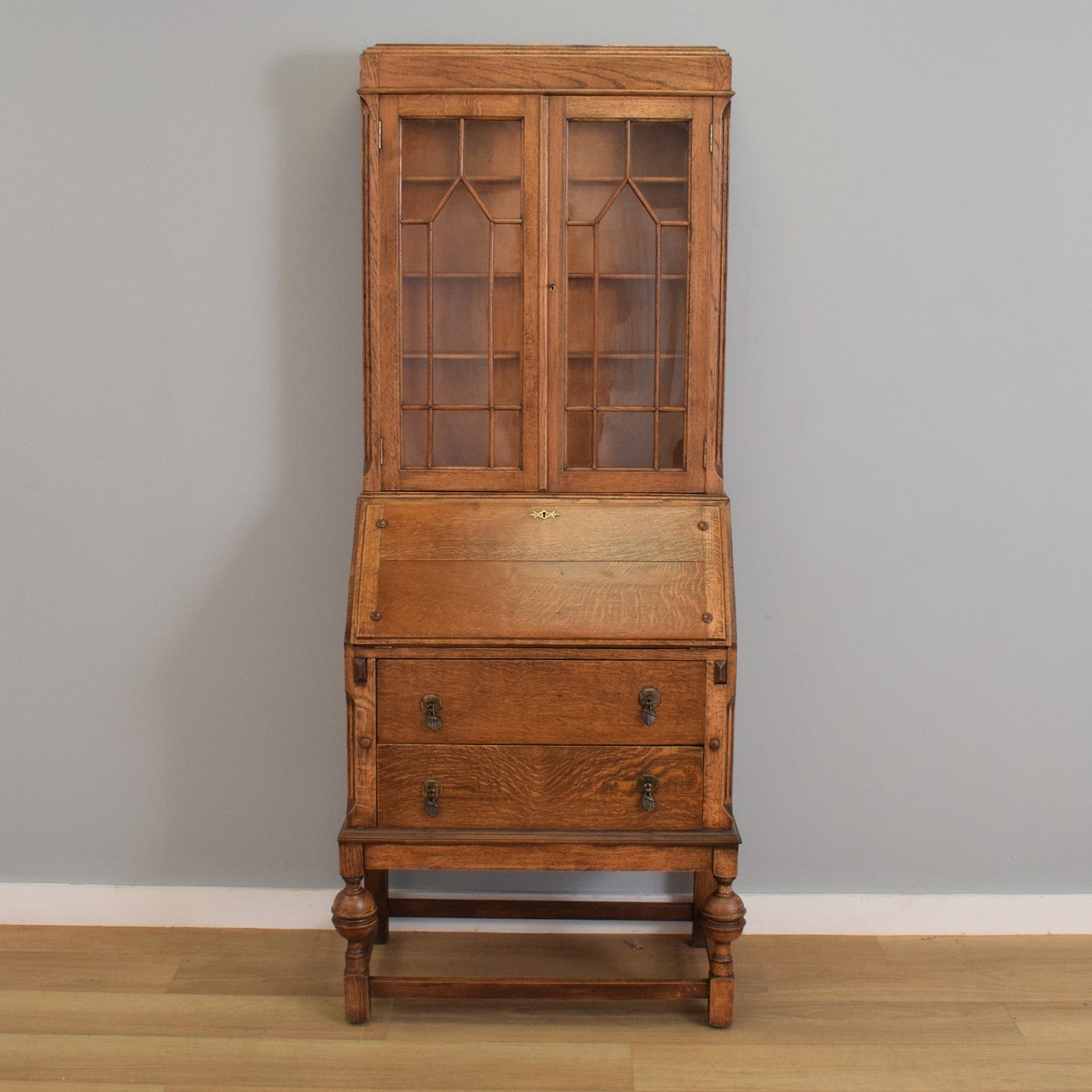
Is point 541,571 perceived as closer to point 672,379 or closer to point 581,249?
point 672,379

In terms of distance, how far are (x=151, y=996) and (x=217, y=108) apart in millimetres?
1991

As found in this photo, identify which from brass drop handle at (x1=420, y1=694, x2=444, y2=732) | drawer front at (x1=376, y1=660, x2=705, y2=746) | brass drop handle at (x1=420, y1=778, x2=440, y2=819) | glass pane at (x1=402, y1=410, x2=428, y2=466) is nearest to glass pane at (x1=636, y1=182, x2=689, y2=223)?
glass pane at (x1=402, y1=410, x2=428, y2=466)

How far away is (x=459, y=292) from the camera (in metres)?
2.10

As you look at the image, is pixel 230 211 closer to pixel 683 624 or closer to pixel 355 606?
pixel 355 606

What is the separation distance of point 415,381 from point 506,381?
19 cm

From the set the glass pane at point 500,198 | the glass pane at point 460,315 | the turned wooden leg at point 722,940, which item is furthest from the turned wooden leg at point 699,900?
the glass pane at point 500,198

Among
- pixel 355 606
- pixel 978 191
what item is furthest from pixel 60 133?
pixel 978 191

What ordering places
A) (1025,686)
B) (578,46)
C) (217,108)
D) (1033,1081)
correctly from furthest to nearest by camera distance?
(1025,686)
(217,108)
(578,46)
(1033,1081)

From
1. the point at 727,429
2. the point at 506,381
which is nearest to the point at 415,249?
the point at 506,381

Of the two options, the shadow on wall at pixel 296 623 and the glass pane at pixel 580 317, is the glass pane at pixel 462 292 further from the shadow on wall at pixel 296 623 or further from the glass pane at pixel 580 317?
the shadow on wall at pixel 296 623

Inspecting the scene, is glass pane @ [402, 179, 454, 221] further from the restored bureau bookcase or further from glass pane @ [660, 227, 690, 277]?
glass pane @ [660, 227, 690, 277]

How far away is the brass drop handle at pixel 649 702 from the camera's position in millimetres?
2016

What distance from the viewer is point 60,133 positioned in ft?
7.54

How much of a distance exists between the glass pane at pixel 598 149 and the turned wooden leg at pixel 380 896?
1595 millimetres
